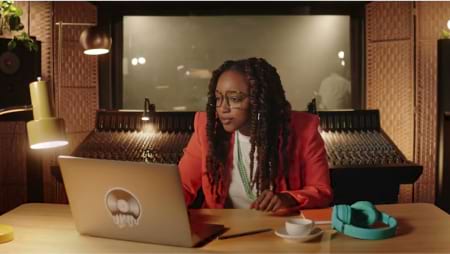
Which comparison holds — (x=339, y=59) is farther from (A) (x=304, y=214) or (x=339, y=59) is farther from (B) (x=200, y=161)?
(A) (x=304, y=214)

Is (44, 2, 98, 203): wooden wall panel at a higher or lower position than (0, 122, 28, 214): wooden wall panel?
higher

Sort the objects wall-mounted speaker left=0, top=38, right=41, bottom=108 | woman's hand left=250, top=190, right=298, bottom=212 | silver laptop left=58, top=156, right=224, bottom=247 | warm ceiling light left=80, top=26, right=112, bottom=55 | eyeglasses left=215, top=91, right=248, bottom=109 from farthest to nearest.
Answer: wall-mounted speaker left=0, top=38, right=41, bottom=108 < warm ceiling light left=80, top=26, right=112, bottom=55 < eyeglasses left=215, top=91, right=248, bottom=109 < woman's hand left=250, top=190, right=298, bottom=212 < silver laptop left=58, top=156, right=224, bottom=247

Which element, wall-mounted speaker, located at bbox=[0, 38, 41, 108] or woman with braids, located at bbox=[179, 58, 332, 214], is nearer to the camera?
woman with braids, located at bbox=[179, 58, 332, 214]

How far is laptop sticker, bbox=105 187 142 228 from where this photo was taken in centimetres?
165

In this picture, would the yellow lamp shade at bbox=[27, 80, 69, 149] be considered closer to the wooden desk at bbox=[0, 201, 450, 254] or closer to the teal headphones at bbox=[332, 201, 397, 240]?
the wooden desk at bbox=[0, 201, 450, 254]

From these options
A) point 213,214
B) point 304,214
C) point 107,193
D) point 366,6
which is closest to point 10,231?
point 107,193

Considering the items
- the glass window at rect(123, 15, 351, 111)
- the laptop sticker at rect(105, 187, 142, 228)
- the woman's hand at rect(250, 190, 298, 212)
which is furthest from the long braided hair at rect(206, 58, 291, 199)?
the glass window at rect(123, 15, 351, 111)

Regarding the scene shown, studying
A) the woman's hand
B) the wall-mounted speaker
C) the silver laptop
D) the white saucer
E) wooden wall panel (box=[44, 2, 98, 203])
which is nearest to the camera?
the silver laptop

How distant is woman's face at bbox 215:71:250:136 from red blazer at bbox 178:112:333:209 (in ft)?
0.28

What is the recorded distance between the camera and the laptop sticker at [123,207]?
Result: 1.65 meters

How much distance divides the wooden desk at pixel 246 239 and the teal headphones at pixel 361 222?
0.08ft

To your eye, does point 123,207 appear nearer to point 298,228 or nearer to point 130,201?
point 130,201

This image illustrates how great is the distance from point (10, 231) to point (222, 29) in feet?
10.8

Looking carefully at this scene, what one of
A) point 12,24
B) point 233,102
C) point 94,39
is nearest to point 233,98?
point 233,102
